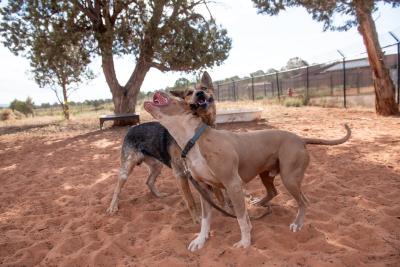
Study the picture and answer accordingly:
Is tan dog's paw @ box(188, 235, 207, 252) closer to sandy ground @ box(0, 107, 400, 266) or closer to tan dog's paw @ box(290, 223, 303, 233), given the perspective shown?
sandy ground @ box(0, 107, 400, 266)

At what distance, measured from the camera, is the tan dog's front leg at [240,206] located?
3436 mm

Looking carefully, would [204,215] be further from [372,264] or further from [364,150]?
[364,150]

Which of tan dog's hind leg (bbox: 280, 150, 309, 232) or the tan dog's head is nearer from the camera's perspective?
the tan dog's head

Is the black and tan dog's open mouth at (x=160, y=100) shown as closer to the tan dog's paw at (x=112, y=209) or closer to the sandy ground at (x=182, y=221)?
the sandy ground at (x=182, y=221)

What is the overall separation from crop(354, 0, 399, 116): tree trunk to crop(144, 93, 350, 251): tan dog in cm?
1004

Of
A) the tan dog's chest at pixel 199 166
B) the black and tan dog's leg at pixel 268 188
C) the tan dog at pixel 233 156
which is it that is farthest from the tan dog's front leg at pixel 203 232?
the black and tan dog's leg at pixel 268 188

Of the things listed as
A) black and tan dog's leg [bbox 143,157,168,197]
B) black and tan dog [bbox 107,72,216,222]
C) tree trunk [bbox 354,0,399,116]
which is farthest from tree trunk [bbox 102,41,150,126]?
black and tan dog [bbox 107,72,216,222]

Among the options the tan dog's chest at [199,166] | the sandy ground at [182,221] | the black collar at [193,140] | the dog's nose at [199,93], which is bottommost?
the sandy ground at [182,221]

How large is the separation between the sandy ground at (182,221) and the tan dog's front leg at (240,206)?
0.09 metres

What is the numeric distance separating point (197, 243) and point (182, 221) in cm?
83

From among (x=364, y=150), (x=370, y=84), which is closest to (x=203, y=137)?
(x=364, y=150)

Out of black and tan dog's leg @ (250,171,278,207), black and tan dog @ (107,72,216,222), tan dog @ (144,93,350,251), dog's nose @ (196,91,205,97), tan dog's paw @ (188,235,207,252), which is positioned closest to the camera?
dog's nose @ (196,91,205,97)

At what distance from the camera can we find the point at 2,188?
670 cm

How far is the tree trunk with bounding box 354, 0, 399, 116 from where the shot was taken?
12.6 m
